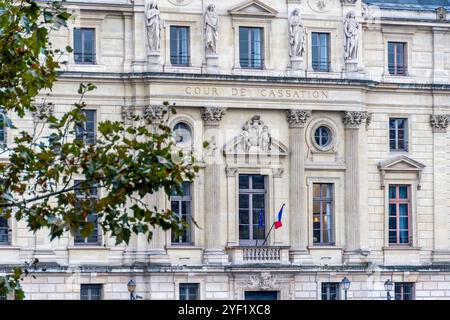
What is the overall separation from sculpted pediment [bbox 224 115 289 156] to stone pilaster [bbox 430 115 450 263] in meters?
7.18

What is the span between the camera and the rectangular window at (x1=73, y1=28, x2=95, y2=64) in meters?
75.6

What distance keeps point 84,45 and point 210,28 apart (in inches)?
207

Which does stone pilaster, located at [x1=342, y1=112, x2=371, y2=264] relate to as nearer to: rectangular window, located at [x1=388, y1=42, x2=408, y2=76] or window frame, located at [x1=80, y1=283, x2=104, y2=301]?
rectangular window, located at [x1=388, y1=42, x2=408, y2=76]

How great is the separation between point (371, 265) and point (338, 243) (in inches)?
64.7

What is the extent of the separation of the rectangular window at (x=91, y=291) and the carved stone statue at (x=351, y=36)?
14.3 meters

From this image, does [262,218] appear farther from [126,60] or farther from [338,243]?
[126,60]

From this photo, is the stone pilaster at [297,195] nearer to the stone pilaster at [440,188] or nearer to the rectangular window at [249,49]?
the rectangular window at [249,49]

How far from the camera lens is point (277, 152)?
7844 cm

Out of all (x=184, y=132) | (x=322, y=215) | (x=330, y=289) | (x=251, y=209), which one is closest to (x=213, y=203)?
(x=251, y=209)

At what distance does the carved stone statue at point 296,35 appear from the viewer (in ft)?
258

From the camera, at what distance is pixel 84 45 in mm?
75688

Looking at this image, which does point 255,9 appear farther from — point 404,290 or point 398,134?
point 404,290

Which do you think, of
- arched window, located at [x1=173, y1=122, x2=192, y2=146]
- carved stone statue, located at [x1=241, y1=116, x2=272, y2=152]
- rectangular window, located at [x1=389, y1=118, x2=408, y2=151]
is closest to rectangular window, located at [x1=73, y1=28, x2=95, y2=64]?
arched window, located at [x1=173, y1=122, x2=192, y2=146]
